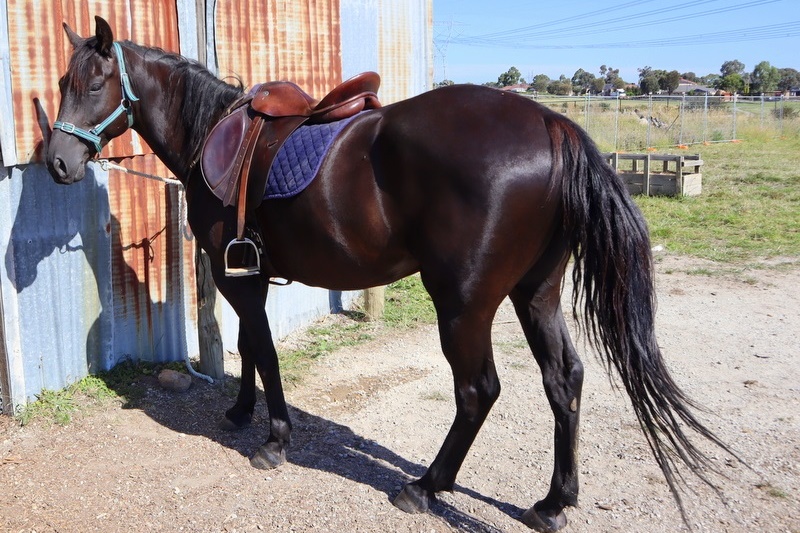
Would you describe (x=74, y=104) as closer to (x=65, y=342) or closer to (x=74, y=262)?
(x=74, y=262)

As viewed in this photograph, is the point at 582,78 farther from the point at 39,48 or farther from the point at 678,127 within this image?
the point at 39,48

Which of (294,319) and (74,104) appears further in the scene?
(294,319)

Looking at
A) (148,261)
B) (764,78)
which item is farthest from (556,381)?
(764,78)

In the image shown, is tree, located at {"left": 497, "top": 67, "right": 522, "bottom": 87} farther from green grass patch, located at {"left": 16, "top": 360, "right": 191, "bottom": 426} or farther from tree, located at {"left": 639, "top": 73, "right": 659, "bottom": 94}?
green grass patch, located at {"left": 16, "top": 360, "right": 191, "bottom": 426}

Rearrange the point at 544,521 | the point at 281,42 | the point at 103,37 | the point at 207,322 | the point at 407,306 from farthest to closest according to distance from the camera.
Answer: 1. the point at 407,306
2. the point at 281,42
3. the point at 207,322
4. the point at 103,37
5. the point at 544,521

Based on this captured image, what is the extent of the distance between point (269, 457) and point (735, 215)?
8.78m

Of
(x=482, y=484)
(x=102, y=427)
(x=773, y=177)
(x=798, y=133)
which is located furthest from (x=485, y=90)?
(x=798, y=133)

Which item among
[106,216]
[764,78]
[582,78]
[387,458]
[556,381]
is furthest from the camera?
[582,78]

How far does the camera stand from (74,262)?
15.0ft

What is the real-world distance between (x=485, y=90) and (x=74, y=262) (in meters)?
2.77

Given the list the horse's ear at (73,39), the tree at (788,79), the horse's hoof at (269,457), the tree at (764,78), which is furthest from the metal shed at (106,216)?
the tree at (788,79)

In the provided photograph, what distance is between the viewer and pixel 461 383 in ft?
11.3

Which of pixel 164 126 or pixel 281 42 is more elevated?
pixel 281 42

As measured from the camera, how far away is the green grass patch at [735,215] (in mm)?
8961
